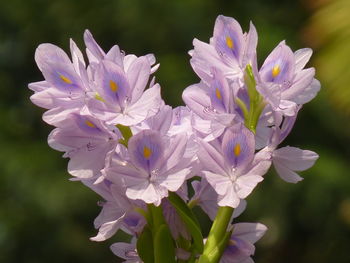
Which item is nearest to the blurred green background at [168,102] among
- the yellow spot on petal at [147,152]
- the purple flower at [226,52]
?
the purple flower at [226,52]

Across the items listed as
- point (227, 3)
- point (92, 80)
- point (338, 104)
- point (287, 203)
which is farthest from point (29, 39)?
point (92, 80)

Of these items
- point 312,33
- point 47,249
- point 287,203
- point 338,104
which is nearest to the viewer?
point 338,104

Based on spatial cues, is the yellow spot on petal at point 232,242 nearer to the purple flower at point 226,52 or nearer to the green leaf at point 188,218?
the green leaf at point 188,218

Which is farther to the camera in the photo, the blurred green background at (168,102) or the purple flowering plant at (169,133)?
the blurred green background at (168,102)

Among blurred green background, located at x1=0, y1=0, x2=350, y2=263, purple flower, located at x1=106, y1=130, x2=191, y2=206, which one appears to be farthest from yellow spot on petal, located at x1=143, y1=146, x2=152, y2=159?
blurred green background, located at x1=0, y1=0, x2=350, y2=263

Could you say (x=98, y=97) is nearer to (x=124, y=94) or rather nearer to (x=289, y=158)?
(x=124, y=94)

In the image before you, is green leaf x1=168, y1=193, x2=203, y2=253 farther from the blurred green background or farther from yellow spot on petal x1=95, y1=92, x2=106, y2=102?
the blurred green background

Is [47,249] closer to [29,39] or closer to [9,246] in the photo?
[9,246]

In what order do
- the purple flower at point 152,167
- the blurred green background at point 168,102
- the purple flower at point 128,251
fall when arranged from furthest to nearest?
Answer: 1. the blurred green background at point 168,102
2. the purple flower at point 128,251
3. the purple flower at point 152,167
